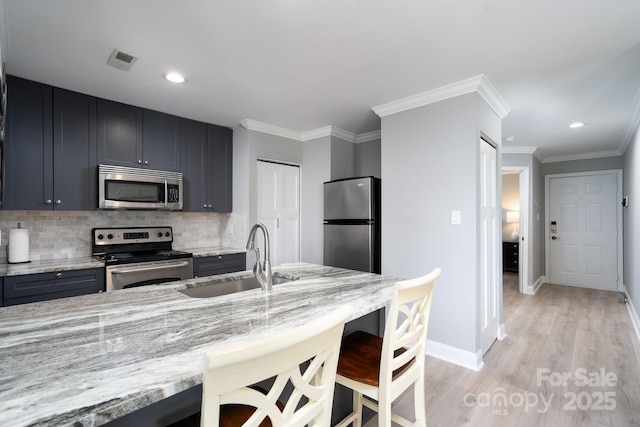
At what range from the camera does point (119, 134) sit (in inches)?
116

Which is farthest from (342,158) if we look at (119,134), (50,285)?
(50,285)

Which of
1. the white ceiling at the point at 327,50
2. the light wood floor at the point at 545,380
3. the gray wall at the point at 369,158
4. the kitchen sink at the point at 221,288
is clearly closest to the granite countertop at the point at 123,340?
the kitchen sink at the point at 221,288

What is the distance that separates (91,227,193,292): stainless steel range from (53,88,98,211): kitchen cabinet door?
0.38 metres

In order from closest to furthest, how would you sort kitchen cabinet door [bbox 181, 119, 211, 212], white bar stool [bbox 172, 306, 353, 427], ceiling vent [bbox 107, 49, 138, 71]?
white bar stool [bbox 172, 306, 353, 427] → ceiling vent [bbox 107, 49, 138, 71] → kitchen cabinet door [bbox 181, 119, 211, 212]

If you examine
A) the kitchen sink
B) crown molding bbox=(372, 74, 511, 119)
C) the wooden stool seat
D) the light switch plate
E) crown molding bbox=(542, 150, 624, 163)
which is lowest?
the wooden stool seat

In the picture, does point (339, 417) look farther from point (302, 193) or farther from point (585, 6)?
point (302, 193)

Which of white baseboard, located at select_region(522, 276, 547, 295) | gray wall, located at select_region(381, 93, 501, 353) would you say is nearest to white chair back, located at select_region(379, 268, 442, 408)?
gray wall, located at select_region(381, 93, 501, 353)

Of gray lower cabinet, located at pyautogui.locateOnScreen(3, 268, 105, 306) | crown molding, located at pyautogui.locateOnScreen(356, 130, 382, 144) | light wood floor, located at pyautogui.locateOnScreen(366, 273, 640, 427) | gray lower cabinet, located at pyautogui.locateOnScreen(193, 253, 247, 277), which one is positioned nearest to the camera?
light wood floor, located at pyautogui.locateOnScreen(366, 273, 640, 427)

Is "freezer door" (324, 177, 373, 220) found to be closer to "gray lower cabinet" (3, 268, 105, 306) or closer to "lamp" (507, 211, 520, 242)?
"gray lower cabinet" (3, 268, 105, 306)

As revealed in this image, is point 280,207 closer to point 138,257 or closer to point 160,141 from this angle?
point 160,141

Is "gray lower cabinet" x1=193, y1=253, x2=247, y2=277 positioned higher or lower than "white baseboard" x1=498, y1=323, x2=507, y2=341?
higher

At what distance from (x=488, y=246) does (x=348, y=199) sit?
1.45m

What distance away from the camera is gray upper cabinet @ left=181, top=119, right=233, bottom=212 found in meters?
3.42

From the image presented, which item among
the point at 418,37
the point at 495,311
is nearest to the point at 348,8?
the point at 418,37
